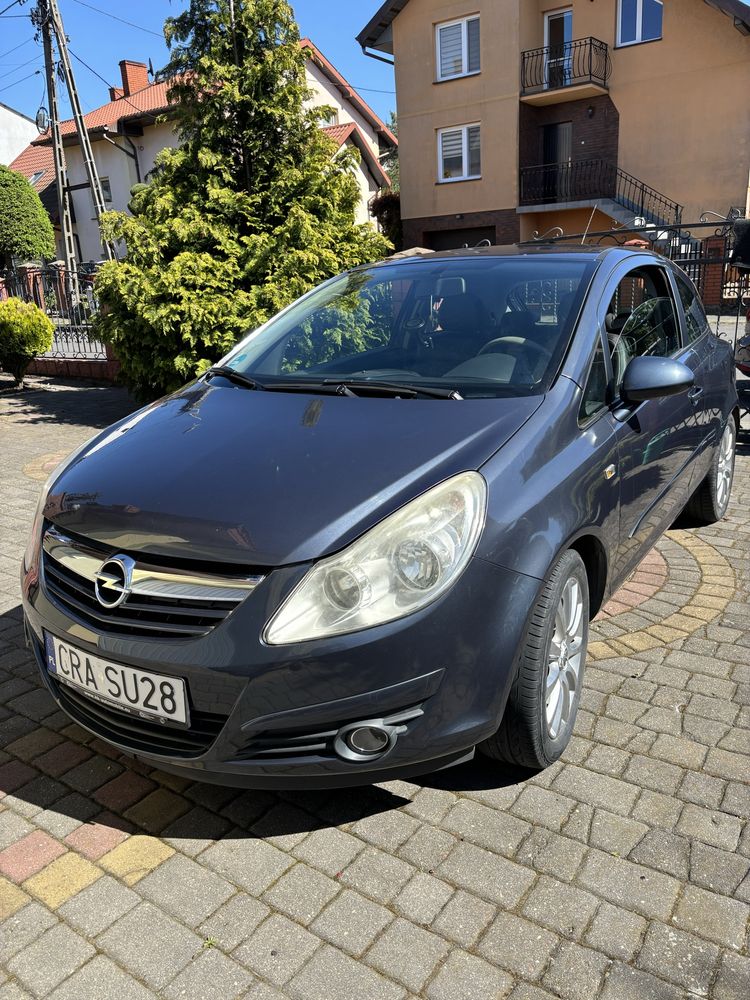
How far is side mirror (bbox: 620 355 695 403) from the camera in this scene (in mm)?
2945

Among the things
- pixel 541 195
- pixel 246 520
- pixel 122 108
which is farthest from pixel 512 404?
pixel 122 108

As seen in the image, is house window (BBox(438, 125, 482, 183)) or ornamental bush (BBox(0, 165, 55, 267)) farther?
ornamental bush (BBox(0, 165, 55, 267))

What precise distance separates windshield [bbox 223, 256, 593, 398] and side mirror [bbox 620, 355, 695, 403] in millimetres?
296

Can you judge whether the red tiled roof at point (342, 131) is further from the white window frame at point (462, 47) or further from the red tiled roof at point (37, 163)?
the red tiled roof at point (37, 163)

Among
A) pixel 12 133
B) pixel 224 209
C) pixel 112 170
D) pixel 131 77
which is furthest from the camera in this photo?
pixel 12 133

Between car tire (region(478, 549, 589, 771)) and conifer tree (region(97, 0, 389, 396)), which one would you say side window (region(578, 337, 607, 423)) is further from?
conifer tree (region(97, 0, 389, 396))

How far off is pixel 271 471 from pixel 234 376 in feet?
3.64

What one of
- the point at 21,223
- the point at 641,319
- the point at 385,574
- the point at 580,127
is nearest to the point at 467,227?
the point at 580,127

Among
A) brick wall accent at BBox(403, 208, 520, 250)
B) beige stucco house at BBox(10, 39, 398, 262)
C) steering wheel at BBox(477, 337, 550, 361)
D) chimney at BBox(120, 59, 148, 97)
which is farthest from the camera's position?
chimney at BBox(120, 59, 148, 97)

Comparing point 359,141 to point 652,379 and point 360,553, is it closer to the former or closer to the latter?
point 652,379

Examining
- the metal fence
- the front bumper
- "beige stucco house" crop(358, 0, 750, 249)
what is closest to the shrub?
"beige stucco house" crop(358, 0, 750, 249)

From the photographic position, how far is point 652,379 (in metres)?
2.95

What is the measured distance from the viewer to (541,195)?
23625 millimetres

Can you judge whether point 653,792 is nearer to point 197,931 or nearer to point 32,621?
point 197,931
